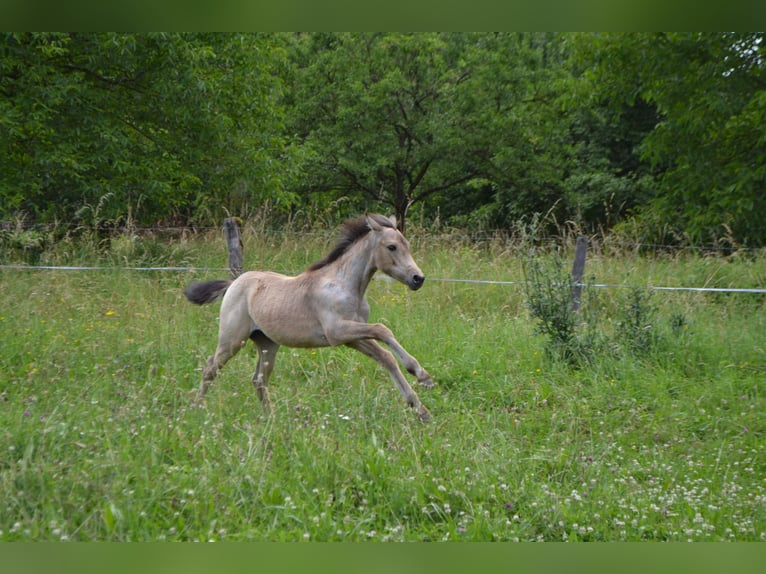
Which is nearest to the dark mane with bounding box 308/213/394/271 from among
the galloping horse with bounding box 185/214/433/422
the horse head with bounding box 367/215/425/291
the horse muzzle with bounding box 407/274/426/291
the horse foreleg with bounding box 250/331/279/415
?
the galloping horse with bounding box 185/214/433/422

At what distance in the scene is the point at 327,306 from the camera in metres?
6.07

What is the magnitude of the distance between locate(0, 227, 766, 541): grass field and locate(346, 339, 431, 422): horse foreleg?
0.10 m

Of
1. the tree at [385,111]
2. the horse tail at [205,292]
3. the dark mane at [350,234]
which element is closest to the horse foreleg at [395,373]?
the dark mane at [350,234]

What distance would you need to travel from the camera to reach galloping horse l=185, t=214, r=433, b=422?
5.83 m

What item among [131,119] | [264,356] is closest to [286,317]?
[264,356]

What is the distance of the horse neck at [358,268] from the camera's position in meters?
6.12

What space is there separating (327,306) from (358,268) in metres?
0.43

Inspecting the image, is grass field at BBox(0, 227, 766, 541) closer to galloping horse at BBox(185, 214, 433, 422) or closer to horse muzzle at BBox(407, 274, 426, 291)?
galloping horse at BBox(185, 214, 433, 422)

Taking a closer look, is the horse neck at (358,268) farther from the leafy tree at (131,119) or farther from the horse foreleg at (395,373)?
the leafy tree at (131,119)

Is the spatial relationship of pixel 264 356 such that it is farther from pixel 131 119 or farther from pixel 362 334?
pixel 131 119

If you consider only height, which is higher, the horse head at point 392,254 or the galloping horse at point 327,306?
the horse head at point 392,254

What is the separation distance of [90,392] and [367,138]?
19071 mm

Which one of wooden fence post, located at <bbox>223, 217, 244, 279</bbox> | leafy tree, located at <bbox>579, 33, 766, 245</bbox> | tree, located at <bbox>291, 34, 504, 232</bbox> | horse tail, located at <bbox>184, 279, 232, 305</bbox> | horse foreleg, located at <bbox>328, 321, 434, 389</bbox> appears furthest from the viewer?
tree, located at <bbox>291, 34, 504, 232</bbox>

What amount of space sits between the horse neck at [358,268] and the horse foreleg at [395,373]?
471 millimetres
